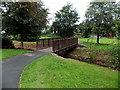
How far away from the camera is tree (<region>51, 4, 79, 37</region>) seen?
16.4 meters

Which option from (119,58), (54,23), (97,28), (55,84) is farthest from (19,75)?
(54,23)

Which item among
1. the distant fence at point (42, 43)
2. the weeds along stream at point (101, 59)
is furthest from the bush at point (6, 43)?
the weeds along stream at point (101, 59)

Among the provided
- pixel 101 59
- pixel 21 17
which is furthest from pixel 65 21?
pixel 101 59

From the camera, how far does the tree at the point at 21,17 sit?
7145 millimetres

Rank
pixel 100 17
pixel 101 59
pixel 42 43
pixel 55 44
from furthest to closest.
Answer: pixel 100 17 < pixel 42 43 < pixel 101 59 < pixel 55 44

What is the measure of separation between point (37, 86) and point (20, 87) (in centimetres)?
39

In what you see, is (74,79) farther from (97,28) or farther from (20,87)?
(97,28)

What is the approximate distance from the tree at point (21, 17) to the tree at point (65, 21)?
27.0 feet

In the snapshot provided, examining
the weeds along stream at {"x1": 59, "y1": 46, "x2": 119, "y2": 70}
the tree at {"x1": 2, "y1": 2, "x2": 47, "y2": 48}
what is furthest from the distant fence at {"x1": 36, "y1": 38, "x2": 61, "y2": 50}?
the weeds along stream at {"x1": 59, "y1": 46, "x2": 119, "y2": 70}

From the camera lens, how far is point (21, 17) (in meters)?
7.48

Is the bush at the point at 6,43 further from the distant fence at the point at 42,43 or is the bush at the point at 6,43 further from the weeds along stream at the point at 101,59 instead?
the weeds along stream at the point at 101,59

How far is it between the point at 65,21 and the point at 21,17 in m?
10.2

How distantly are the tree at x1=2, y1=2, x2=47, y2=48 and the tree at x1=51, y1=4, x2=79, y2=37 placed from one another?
27.0ft

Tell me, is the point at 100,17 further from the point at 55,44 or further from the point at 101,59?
the point at 55,44
